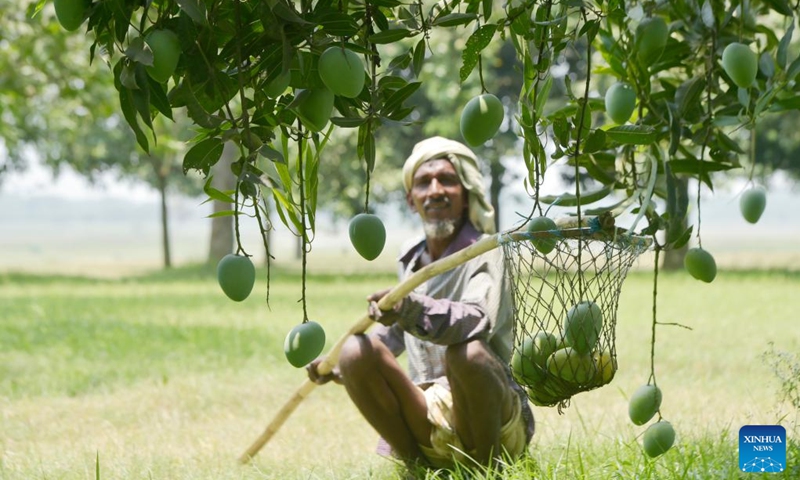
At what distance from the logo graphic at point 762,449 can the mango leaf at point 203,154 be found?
1.52m

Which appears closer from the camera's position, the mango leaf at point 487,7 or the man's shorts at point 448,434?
the mango leaf at point 487,7

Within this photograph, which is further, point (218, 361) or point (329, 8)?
point (218, 361)

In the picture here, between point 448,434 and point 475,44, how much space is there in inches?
53.1

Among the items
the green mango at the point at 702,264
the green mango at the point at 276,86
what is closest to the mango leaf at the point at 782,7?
the green mango at the point at 702,264

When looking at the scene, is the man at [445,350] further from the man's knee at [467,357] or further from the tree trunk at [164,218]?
the tree trunk at [164,218]

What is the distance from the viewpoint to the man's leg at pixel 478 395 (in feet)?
7.57

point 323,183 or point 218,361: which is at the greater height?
point 323,183

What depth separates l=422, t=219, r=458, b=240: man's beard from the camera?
266 centimetres

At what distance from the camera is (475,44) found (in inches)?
55.2

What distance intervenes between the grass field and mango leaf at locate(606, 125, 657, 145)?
0.77 m

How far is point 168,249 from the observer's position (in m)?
15.5

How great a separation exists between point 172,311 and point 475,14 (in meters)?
6.55

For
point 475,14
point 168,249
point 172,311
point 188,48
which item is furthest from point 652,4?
point 168,249

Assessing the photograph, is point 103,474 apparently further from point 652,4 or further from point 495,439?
point 652,4
